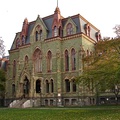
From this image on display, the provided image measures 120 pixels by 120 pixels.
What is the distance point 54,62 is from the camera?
1976 inches

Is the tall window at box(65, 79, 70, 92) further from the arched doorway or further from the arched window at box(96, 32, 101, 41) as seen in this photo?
the arched window at box(96, 32, 101, 41)

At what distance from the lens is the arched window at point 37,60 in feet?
176

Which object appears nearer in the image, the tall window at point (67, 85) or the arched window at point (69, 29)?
the tall window at point (67, 85)

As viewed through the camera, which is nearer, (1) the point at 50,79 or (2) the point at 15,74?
(1) the point at 50,79

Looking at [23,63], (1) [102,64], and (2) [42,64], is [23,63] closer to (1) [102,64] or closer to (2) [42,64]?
(2) [42,64]

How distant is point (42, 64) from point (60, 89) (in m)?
7.27

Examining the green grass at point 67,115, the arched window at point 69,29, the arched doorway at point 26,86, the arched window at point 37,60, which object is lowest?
the green grass at point 67,115

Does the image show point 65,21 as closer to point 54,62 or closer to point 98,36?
point 54,62

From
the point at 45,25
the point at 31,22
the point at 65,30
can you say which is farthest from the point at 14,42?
the point at 65,30

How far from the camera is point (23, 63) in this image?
2202 inches

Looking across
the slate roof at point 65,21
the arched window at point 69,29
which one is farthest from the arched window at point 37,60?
the arched window at point 69,29

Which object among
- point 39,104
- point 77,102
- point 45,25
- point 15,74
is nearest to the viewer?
point 77,102

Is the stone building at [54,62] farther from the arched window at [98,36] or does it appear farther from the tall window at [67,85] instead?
the arched window at [98,36]

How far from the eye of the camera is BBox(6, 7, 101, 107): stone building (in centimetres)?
4806
